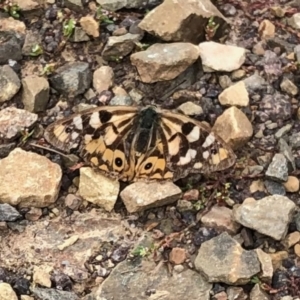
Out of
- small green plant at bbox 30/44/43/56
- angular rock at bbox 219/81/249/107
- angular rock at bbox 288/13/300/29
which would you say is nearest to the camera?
angular rock at bbox 219/81/249/107

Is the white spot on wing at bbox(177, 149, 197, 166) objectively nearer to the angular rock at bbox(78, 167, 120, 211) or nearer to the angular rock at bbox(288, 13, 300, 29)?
the angular rock at bbox(78, 167, 120, 211)

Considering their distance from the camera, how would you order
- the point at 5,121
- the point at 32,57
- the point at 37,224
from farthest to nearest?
the point at 32,57
the point at 5,121
the point at 37,224

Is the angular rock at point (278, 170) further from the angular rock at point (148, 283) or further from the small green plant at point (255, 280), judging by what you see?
the angular rock at point (148, 283)

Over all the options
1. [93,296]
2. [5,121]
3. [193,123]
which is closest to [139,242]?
[93,296]

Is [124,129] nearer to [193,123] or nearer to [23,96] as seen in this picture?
[193,123]

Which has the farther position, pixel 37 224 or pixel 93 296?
pixel 37 224

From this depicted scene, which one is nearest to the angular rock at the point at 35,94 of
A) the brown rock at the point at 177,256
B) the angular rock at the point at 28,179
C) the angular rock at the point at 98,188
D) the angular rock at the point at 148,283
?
the angular rock at the point at 28,179

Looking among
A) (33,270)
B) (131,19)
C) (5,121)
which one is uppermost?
(131,19)

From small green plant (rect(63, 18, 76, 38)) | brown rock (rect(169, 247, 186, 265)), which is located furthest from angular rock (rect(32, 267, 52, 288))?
small green plant (rect(63, 18, 76, 38))
